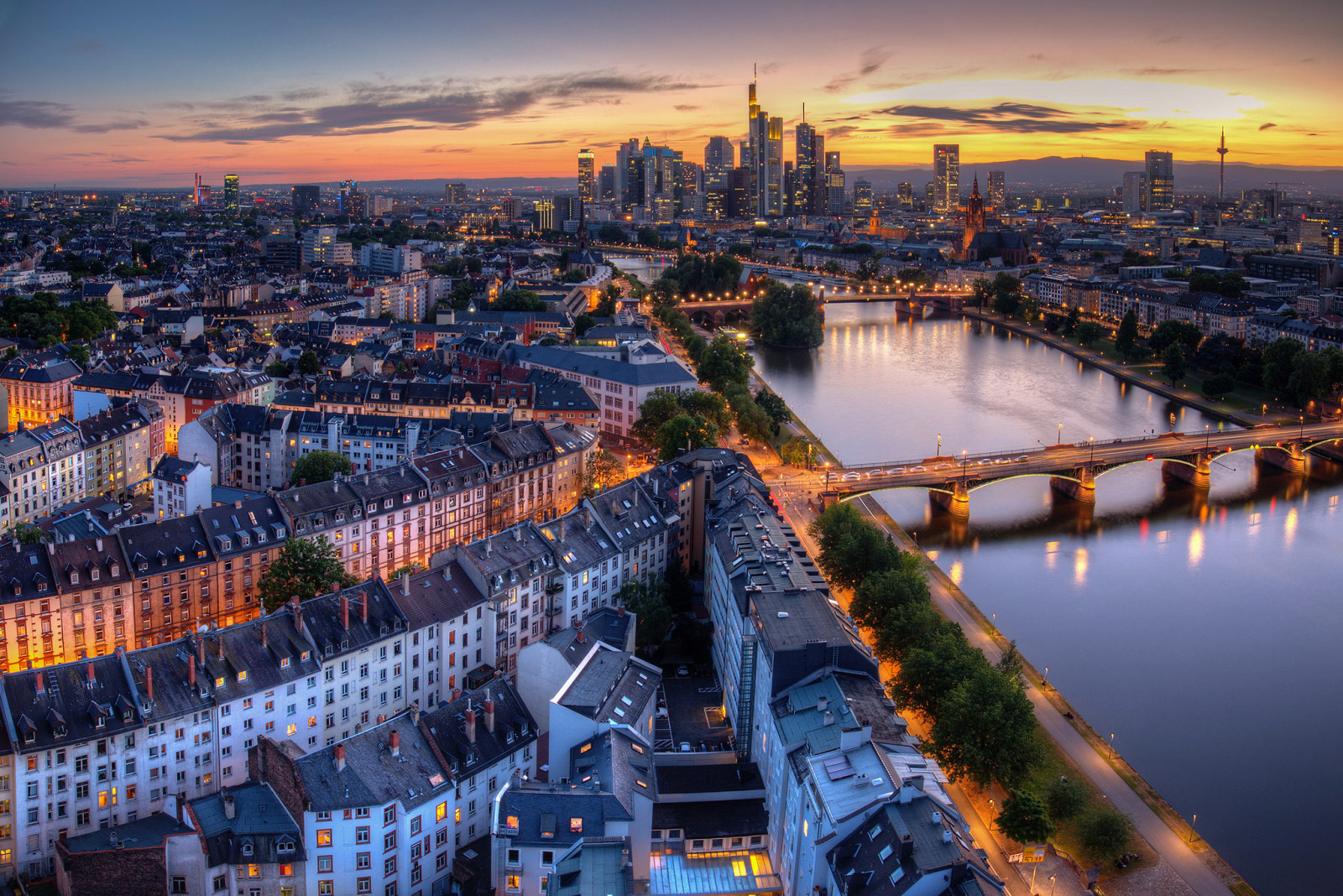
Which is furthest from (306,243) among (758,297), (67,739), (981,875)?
(981,875)

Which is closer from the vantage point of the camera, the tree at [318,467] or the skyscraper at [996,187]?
the tree at [318,467]

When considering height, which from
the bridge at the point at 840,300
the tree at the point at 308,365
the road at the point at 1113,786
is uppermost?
the bridge at the point at 840,300

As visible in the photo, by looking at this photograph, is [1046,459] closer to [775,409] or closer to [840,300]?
[775,409]

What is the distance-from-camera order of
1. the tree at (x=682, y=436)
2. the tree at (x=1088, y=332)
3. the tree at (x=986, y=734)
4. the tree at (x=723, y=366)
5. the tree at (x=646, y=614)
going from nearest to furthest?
the tree at (x=986, y=734) < the tree at (x=646, y=614) < the tree at (x=682, y=436) < the tree at (x=723, y=366) < the tree at (x=1088, y=332)

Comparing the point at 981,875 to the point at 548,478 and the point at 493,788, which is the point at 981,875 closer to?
the point at 493,788

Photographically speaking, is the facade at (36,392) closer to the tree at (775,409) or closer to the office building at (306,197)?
the tree at (775,409)

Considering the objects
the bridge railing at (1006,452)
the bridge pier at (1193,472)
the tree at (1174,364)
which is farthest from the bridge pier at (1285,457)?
the tree at (1174,364)

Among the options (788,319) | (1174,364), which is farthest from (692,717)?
(788,319)

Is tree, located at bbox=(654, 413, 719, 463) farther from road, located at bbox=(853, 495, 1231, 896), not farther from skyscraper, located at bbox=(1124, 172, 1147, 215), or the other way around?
skyscraper, located at bbox=(1124, 172, 1147, 215)
